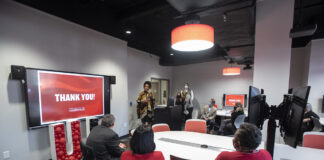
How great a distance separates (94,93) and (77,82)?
0.46 meters

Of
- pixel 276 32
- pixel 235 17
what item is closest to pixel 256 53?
pixel 276 32

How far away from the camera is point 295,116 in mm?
1007

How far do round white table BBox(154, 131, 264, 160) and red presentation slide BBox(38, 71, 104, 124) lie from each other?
1830 millimetres

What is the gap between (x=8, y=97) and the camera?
1961 millimetres

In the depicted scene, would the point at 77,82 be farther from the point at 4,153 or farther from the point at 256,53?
the point at 256,53

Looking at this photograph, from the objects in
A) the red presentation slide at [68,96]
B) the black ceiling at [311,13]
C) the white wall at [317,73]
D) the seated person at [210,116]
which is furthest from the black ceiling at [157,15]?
the seated person at [210,116]

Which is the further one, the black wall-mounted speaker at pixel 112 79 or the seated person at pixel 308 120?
the black wall-mounted speaker at pixel 112 79

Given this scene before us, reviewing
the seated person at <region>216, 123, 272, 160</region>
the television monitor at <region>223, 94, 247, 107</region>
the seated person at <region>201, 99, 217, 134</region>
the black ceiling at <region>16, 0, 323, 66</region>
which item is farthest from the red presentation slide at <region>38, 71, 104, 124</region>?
the television monitor at <region>223, 94, 247, 107</region>

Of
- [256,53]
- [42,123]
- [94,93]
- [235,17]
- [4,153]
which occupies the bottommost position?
[4,153]

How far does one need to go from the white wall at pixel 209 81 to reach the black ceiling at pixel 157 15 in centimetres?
252

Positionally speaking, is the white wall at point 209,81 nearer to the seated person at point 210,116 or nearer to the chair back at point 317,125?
the seated person at point 210,116

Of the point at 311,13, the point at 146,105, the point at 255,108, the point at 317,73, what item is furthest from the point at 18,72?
the point at 317,73

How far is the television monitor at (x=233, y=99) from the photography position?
16.3 ft

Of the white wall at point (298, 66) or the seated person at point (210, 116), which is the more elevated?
the white wall at point (298, 66)
